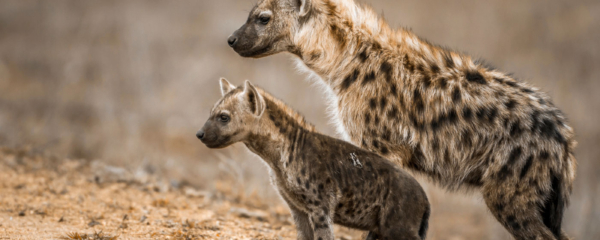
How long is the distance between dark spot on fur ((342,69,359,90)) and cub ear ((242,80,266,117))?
0.75 m

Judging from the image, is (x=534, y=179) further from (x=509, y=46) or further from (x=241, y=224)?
(x=509, y=46)

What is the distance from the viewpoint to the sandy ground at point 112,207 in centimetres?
441

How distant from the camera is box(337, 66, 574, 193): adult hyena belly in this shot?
389cm

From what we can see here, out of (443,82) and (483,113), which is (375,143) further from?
(483,113)

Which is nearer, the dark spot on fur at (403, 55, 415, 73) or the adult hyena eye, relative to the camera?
the adult hyena eye

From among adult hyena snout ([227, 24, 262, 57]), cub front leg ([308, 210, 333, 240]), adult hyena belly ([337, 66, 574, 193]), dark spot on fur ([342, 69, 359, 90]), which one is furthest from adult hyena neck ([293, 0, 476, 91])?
cub front leg ([308, 210, 333, 240])

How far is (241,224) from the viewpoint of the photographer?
493 cm

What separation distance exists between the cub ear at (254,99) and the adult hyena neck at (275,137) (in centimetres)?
7

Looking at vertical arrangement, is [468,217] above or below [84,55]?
below

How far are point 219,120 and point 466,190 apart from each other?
6.01 feet

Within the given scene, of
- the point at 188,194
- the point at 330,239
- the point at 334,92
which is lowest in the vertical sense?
the point at 330,239

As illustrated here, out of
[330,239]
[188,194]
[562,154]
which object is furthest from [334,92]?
[188,194]

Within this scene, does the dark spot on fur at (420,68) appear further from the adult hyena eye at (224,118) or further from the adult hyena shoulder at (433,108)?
the adult hyena eye at (224,118)

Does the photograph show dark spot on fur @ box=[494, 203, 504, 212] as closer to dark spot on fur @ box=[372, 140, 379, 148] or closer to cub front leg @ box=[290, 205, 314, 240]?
dark spot on fur @ box=[372, 140, 379, 148]
